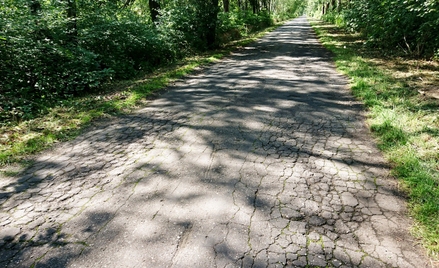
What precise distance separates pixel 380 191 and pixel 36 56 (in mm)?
7844

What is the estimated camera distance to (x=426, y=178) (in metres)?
2.85

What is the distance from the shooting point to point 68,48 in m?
6.47

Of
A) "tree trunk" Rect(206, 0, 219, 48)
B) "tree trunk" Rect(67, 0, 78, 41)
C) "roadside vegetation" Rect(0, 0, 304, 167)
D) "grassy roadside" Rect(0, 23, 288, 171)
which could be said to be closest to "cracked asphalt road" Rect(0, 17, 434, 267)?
"grassy roadside" Rect(0, 23, 288, 171)

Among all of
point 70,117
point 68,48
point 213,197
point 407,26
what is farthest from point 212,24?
point 213,197

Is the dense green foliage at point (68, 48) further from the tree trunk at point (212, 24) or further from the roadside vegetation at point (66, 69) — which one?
the tree trunk at point (212, 24)

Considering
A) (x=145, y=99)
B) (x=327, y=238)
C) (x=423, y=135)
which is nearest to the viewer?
(x=327, y=238)

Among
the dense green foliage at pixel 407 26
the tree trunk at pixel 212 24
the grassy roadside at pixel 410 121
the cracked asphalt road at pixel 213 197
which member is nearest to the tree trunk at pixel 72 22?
the cracked asphalt road at pixel 213 197

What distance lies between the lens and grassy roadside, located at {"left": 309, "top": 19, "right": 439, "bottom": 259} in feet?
8.28

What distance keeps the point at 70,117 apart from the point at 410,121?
705cm

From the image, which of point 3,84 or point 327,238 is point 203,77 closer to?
point 3,84

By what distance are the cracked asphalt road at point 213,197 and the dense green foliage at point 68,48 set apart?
2532 millimetres

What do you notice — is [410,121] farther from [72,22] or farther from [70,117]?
[72,22]

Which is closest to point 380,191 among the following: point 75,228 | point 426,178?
point 426,178

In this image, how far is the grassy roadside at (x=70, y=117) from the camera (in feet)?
13.2
